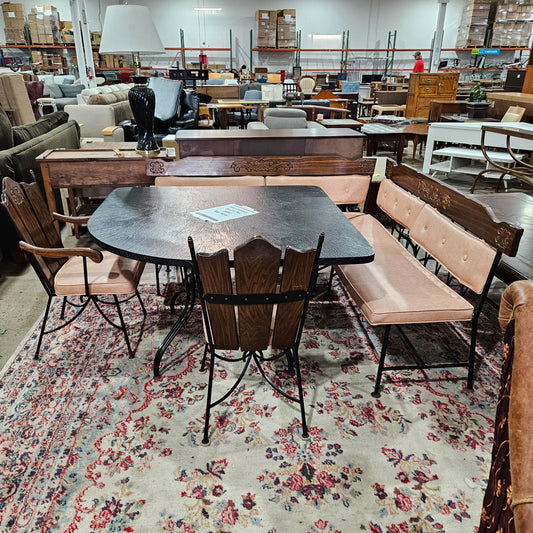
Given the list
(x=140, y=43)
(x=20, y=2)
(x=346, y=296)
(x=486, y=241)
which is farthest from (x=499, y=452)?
(x=20, y=2)

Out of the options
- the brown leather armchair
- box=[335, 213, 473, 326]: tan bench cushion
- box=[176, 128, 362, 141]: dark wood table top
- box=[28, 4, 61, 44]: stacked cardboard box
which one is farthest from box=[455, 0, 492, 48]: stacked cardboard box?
the brown leather armchair

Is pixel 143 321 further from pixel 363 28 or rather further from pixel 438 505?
pixel 363 28

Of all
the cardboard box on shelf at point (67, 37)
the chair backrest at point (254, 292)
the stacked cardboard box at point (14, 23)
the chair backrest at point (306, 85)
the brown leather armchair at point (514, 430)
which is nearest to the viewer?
the brown leather armchair at point (514, 430)

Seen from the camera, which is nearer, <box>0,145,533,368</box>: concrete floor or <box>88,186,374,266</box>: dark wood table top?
<box>88,186,374,266</box>: dark wood table top

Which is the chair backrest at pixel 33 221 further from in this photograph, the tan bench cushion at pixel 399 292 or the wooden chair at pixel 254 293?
the tan bench cushion at pixel 399 292

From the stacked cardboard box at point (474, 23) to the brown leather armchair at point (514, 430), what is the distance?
1423 centimetres

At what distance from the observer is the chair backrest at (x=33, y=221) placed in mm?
1944

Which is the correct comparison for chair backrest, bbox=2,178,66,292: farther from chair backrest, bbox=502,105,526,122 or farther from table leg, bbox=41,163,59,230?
chair backrest, bbox=502,105,526,122

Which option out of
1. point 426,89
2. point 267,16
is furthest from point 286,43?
point 426,89

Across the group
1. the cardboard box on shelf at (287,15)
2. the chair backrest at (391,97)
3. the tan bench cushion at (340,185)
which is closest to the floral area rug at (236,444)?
the tan bench cushion at (340,185)

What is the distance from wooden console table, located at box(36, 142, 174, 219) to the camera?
3.14 metres

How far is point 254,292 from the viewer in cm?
150

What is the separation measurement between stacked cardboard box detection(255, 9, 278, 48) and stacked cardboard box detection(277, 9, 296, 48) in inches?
6.0

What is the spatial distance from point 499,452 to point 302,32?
48.7 feet
